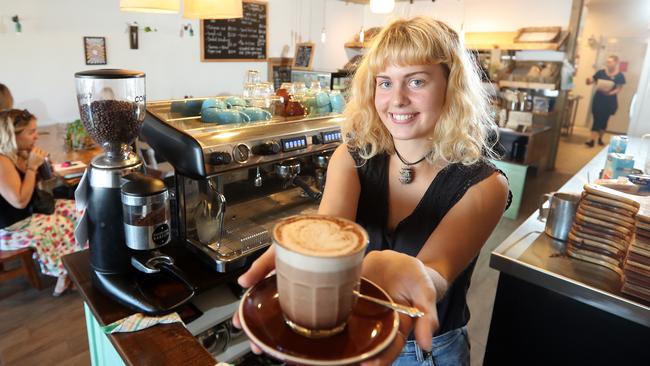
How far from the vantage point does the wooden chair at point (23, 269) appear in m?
2.79

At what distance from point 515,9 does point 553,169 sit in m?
2.45

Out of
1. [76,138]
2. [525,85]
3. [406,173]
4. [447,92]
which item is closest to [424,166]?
[406,173]

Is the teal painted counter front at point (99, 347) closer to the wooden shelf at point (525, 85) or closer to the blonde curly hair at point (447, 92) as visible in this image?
the blonde curly hair at point (447, 92)

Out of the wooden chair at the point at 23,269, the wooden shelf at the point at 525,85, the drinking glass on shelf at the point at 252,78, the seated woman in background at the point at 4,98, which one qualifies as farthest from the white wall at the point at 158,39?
the wooden chair at the point at 23,269

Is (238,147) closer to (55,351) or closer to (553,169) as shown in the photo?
(55,351)

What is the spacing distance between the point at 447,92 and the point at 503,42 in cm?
549

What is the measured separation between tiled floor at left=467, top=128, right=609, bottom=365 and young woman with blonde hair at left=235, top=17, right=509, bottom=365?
1.66 metres

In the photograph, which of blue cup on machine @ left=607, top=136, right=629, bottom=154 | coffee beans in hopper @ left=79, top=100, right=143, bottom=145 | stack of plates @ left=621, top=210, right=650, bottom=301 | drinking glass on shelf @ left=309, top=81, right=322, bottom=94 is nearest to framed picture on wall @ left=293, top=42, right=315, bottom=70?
drinking glass on shelf @ left=309, top=81, right=322, bottom=94

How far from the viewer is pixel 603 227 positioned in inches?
59.2

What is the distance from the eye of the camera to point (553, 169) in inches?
257

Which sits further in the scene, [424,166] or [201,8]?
[201,8]

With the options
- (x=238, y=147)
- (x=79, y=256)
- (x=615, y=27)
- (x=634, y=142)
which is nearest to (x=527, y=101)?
(x=634, y=142)

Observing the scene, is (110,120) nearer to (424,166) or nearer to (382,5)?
(424,166)

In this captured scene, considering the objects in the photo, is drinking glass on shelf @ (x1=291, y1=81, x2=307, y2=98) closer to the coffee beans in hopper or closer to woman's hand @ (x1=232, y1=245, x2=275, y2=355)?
the coffee beans in hopper
